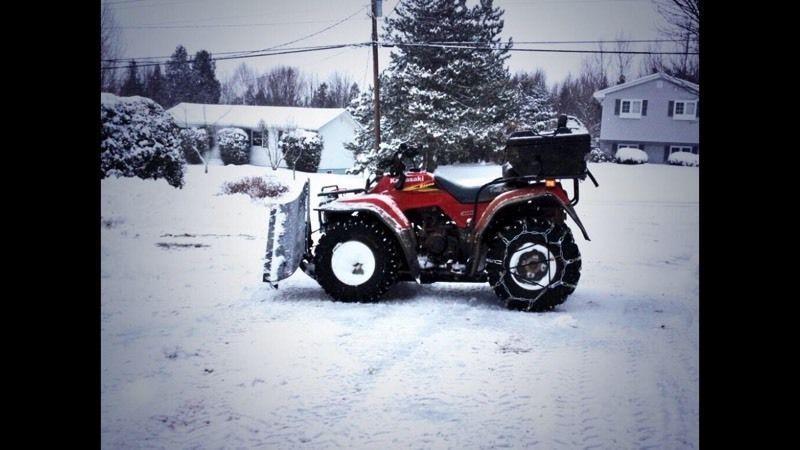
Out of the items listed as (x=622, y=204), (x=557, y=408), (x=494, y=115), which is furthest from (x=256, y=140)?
(x=557, y=408)

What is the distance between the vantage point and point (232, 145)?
45.6 ft

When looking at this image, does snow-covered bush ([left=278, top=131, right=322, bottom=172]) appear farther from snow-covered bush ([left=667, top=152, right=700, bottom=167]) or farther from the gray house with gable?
snow-covered bush ([left=667, top=152, right=700, bottom=167])

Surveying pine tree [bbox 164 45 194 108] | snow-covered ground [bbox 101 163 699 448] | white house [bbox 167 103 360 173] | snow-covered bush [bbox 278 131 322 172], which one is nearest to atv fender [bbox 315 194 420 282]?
snow-covered ground [bbox 101 163 699 448]

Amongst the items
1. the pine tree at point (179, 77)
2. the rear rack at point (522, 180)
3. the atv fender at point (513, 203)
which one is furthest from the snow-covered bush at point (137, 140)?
the atv fender at point (513, 203)

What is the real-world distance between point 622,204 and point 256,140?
10497mm

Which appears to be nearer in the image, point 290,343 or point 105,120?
point 290,343

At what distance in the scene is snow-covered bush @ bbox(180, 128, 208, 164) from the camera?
11791mm

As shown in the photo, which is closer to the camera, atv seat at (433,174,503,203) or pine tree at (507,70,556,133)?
atv seat at (433,174,503,203)

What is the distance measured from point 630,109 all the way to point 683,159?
0.87 meters

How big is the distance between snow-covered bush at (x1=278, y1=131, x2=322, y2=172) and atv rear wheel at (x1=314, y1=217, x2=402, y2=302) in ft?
36.6

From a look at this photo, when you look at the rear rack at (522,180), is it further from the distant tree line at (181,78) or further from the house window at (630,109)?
the distant tree line at (181,78)
